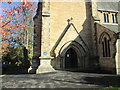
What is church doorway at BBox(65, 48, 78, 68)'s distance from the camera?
14.7 metres

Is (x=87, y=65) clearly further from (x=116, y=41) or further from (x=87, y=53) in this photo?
(x=116, y=41)

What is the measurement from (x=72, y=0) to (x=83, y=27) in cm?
446

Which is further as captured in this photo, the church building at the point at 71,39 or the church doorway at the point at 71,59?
the church doorway at the point at 71,59

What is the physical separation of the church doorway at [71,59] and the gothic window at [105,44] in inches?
150

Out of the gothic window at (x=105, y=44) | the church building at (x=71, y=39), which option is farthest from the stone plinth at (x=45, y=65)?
the gothic window at (x=105, y=44)

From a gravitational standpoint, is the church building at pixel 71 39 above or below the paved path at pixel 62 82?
above

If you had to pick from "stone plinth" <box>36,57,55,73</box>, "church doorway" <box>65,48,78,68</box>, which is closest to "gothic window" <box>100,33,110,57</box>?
"church doorway" <box>65,48,78,68</box>

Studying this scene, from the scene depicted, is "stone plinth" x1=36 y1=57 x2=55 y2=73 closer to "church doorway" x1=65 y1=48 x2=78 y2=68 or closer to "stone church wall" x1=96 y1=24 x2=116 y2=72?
"church doorway" x1=65 y1=48 x2=78 y2=68

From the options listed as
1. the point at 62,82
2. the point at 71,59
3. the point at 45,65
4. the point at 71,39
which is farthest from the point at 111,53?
the point at 45,65

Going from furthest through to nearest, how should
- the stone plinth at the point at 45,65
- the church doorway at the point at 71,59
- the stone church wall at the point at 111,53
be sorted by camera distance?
the church doorway at the point at 71,59 → the stone plinth at the point at 45,65 → the stone church wall at the point at 111,53

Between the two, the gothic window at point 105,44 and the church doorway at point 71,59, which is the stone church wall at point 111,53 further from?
the church doorway at point 71,59

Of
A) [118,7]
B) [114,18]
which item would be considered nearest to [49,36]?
[114,18]

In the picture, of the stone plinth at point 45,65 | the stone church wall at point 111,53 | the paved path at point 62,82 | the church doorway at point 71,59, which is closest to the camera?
the paved path at point 62,82

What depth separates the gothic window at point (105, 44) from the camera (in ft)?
41.9
